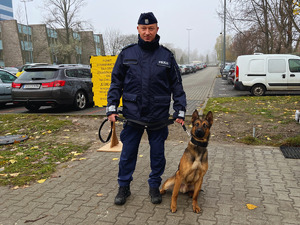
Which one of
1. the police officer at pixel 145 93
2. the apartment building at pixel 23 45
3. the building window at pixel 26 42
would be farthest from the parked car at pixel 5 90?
the building window at pixel 26 42

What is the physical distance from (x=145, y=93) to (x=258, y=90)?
12.3 meters

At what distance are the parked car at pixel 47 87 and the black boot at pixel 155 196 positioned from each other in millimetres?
6933

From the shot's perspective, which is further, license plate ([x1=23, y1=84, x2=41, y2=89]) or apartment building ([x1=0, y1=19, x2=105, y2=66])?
apartment building ([x1=0, y1=19, x2=105, y2=66])

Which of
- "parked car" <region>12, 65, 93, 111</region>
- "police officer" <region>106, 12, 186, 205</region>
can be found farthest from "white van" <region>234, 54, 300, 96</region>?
"police officer" <region>106, 12, 186, 205</region>

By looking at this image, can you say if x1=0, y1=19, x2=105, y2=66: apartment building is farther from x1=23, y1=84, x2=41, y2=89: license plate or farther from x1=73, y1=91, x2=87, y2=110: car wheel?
x1=23, y1=84, x2=41, y2=89: license plate

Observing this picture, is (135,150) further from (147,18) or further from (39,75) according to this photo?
(39,75)

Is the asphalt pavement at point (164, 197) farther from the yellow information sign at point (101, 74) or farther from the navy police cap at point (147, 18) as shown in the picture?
the yellow information sign at point (101, 74)

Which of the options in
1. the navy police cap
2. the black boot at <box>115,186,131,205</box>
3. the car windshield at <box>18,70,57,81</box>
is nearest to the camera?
the navy police cap

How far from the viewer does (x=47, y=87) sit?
31.0ft

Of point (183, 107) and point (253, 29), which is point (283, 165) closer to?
point (183, 107)

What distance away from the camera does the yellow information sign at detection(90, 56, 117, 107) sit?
22.8ft

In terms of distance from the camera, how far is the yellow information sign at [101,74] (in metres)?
6.95

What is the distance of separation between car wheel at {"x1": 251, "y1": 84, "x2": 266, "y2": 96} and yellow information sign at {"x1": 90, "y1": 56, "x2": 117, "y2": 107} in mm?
9498

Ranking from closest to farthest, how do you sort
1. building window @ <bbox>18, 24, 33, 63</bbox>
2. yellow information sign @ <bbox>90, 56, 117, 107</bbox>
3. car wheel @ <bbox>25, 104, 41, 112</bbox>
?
yellow information sign @ <bbox>90, 56, 117, 107</bbox> → car wheel @ <bbox>25, 104, 41, 112</bbox> → building window @ <bbox>18, 24, 33, 63</bbox>
